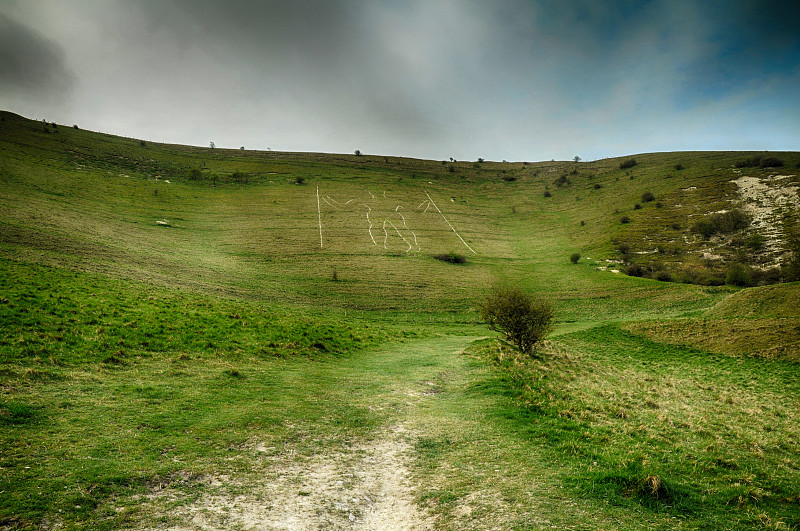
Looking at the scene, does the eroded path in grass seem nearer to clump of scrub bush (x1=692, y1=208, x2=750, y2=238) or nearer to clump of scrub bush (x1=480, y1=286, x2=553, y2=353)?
clump of scrub bush (x1=480, y1=286, x2=553, y2=353)

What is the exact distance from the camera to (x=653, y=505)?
748 centimetres

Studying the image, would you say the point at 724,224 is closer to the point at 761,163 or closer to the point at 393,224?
the point at 761,163

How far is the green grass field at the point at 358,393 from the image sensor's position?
25.0 feet

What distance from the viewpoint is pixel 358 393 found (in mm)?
16422

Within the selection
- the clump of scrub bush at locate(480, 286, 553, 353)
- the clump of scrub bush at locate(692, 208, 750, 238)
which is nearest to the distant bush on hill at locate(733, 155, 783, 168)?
the clump of scrub bush at locate(692, 208, 750, 238)

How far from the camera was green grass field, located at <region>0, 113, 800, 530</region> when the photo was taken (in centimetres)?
762

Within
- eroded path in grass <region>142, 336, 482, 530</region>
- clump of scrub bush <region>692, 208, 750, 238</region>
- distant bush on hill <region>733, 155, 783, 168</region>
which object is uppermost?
distant bush on hill <region>733, 155, 783, 168</region>

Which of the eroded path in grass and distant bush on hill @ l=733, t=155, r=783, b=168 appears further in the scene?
distant bush on hill @ l=733, t=155, r=783, b=168

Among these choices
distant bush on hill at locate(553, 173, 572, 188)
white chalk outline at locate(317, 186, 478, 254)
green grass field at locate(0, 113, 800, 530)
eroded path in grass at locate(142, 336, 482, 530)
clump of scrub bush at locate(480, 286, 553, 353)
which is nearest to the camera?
eroded path in grass at locate(142, 336, 482, 530)

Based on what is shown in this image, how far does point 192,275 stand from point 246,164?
99083 millimetres

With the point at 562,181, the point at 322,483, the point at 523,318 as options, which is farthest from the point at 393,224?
the point at 322,483

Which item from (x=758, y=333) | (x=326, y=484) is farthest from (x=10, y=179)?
(x=758, y=333)

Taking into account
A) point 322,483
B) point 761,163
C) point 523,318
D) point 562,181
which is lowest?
point 322,483

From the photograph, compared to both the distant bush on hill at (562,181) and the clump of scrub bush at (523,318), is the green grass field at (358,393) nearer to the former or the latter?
the clump of scrub bush at (523,318)
